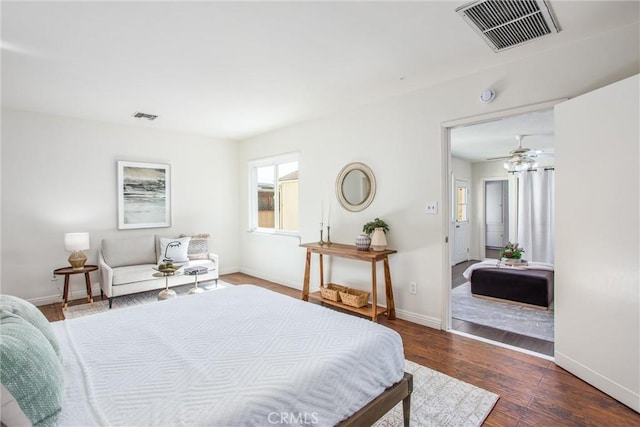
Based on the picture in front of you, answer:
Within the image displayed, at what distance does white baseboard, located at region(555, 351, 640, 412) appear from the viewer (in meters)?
1.95

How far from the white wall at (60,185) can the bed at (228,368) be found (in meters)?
3.06

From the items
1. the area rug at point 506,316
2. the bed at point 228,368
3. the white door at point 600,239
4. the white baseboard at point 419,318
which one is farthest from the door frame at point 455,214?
the bed at point 228,368

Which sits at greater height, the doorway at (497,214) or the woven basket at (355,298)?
the doorway at (497,214)

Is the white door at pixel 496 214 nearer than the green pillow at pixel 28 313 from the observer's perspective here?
No

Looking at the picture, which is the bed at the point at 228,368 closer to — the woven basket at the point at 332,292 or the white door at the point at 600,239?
the white door at the point at 600,239

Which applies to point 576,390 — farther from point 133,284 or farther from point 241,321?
point 133,284

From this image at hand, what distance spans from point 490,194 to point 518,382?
25.2 ft

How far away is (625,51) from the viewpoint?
2219 millimetres

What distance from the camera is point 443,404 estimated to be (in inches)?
79.6

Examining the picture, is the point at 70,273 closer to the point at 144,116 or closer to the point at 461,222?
the point at 144,116

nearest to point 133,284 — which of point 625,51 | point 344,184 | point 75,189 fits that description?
point 75,189

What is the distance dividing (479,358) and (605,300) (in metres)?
0.98

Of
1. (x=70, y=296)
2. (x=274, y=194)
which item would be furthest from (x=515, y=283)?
(x=70, y=296)

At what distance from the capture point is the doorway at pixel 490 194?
3.03m
